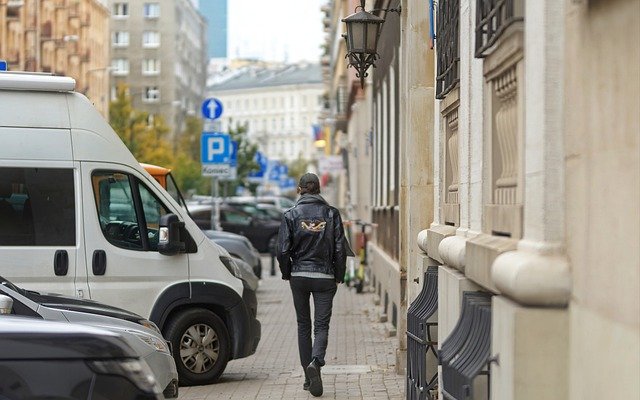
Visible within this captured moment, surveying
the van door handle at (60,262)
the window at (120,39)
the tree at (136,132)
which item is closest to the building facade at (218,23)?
the tree at (136,132)

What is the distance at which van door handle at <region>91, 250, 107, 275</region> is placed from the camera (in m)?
13.2

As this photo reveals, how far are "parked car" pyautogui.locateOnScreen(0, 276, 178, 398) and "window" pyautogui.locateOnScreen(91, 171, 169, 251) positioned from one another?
308cm

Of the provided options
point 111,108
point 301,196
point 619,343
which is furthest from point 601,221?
point 111,108

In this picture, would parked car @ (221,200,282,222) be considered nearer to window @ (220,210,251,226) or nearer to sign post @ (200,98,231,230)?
window @ (220,210,251,226)

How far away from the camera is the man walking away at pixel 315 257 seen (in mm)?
12820

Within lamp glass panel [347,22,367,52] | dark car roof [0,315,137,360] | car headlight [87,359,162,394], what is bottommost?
car headlight [87,359,162,394]

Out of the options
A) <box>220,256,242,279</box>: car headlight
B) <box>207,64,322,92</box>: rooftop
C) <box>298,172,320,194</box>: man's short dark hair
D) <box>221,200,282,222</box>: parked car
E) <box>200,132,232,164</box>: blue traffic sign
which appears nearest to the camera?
<box>298,172,320,194</box>: man's short dark hair

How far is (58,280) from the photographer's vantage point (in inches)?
513

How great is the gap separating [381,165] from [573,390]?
74.6 ft

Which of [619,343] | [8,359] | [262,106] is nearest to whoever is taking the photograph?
[619,343]

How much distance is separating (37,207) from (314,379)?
9.12 feet

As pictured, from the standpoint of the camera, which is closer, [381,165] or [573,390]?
[573,390]

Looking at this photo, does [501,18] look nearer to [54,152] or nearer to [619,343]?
[619,343]

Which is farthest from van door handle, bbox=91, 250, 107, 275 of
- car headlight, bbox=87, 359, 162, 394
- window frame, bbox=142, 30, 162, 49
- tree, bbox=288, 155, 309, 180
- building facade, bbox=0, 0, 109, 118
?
tree, bbox=288, 155, 309, 180
